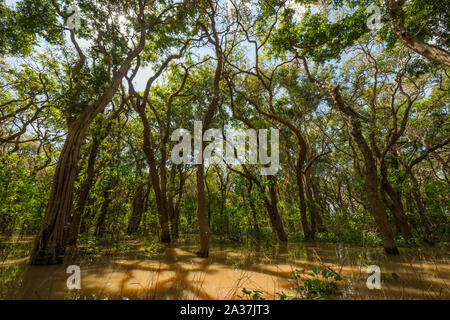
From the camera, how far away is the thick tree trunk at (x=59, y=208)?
4.33m

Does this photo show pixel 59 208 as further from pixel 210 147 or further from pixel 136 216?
pixel 210 147

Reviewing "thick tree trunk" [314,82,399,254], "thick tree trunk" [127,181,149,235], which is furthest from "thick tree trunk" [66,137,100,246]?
"thick tree trunk" [314,82,399,254]

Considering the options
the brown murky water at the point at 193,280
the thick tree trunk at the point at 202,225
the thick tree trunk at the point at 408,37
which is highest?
the thick tree trunk at the point at 408,37

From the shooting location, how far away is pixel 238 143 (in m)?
16.1

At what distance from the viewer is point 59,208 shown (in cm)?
460

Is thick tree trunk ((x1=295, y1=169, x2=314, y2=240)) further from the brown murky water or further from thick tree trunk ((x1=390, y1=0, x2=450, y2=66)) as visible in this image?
thick tree trunk ((x1=390, y1=0, x2=450, y2=66))

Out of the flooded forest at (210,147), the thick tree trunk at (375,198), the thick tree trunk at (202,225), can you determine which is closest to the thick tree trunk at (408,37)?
the flooded forest at (210,147)

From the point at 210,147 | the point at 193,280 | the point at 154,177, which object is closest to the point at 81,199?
the point at 154,177

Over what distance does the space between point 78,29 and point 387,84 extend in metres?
14.9

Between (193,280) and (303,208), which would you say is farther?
(303,208)

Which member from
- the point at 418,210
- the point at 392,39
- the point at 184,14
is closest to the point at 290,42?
the point at 392,39

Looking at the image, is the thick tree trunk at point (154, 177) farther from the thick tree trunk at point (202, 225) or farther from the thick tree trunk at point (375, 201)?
the thick tree trunk at point (375, 201)

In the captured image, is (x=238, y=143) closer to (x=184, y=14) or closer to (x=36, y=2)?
(x=184, y=14)
